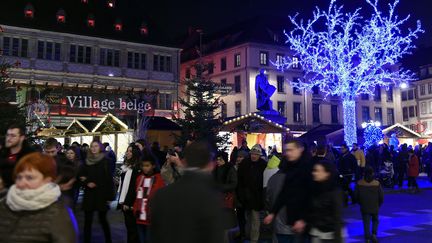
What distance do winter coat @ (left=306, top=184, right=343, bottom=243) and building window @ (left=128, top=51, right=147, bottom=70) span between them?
129 ft

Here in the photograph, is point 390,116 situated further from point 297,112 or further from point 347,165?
point 347,165

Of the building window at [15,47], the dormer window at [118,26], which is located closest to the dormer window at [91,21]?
the dormer window at [118,26]

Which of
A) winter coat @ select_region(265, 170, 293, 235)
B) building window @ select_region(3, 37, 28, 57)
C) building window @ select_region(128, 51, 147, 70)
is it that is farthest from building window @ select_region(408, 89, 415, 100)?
winter coat @ select_region(265, 170, 293, 235)

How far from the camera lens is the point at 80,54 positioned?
40.4 meters

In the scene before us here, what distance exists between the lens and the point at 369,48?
2489 cm

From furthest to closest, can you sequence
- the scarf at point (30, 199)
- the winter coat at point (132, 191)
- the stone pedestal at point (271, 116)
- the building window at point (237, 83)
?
the building window at point (237, 83), the stone pedestal at point (271, 116), the winter coat at point (132, 191), the scarf at point (30, 199)

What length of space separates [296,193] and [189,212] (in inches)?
88.5

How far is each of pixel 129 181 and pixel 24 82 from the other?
33.9m

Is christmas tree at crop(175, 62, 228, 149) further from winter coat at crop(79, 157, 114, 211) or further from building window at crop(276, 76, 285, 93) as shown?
building window at crop(276, 76, 285, 93)

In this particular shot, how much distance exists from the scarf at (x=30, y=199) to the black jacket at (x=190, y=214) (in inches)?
30.5

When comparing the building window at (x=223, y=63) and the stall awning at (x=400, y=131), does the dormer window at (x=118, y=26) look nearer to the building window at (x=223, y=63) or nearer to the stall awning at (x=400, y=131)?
the building window at (x=223, y=63)

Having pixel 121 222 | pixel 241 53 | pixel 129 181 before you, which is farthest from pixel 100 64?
pixel 129 181

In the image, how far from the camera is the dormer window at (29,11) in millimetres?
38594

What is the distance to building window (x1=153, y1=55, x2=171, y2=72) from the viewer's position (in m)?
44.0
